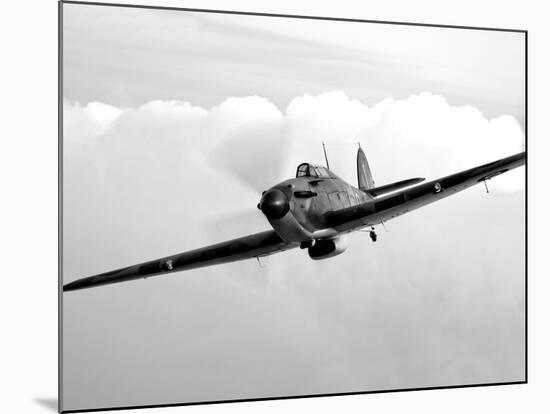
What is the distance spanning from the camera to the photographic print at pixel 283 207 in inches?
391

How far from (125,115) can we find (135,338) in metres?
2.60

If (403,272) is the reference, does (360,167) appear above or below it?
above

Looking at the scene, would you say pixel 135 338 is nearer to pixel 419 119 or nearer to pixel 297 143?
pixel 297 143

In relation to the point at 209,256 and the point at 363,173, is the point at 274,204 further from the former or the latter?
the point at 363,173

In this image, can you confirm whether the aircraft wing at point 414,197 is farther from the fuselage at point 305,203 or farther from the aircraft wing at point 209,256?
the aircraft wing at point 209,256

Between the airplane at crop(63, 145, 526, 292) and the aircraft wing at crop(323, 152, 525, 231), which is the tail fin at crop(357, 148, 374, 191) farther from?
the aircraft wing at crop(323, 152, 525, 231)

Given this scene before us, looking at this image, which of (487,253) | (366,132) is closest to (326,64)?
(366,132)

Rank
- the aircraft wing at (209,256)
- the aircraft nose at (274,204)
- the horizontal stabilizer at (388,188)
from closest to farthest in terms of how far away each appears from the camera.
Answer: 1. the aircraft nose at (274,204)
2. the aircraft wing at (209,256)
3. the horizontal stabilizer at (388,188)

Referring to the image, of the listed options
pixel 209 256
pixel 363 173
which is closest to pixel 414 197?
pixel 363 173

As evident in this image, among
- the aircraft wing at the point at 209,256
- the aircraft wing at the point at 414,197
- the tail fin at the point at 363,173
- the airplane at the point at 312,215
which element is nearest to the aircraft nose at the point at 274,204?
the airplane at the point at 312,215

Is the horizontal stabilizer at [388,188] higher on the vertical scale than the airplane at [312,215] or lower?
higher

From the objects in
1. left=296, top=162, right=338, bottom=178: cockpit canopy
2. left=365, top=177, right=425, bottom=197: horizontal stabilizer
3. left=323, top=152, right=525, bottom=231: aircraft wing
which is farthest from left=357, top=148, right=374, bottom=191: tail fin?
left=323, top=152, right=525, bottom=231: aircraft wing

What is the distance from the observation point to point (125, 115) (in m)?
10.1

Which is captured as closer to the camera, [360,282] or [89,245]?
[89,245]
